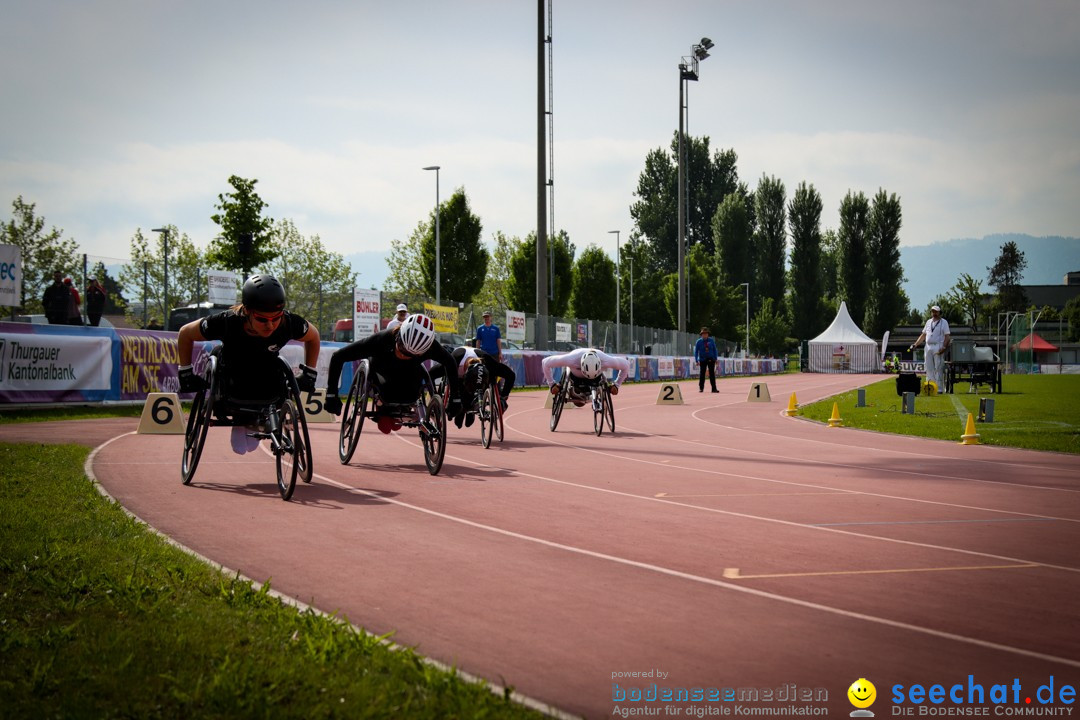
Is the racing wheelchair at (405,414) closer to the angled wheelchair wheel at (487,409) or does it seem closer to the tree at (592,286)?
the angled wheelchair wheel at (487,409)

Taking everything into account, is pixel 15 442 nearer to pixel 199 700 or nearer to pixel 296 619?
pixel 296 619

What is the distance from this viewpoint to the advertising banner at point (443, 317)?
31312mm

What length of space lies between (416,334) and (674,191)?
3864 inches

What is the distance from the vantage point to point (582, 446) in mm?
15211

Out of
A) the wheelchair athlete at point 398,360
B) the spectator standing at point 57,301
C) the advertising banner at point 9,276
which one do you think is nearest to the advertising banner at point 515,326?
the spectator standing at point 57,301

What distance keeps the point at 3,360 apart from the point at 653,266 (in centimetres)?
9308

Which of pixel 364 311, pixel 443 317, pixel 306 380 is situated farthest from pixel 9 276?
pixel 443 317

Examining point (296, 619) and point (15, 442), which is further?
point (15, 442)

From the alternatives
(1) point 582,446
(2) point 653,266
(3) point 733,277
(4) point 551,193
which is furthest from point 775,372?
(1) point 582,446

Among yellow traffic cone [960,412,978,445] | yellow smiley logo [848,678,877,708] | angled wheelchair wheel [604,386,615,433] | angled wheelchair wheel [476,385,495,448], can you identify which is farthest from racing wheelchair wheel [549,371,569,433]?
yellow smiley logo [848,678,877,708]

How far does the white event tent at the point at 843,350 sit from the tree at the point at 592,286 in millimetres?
16071

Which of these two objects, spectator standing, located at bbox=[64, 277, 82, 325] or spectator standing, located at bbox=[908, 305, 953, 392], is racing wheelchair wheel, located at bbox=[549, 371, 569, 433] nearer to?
spectator standing, located at bbox=[64, 277, 82, 325]

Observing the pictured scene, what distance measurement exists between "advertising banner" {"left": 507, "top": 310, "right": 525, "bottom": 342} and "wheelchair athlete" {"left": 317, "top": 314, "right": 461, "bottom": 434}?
24776mm

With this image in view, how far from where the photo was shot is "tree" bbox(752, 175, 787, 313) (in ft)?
334
